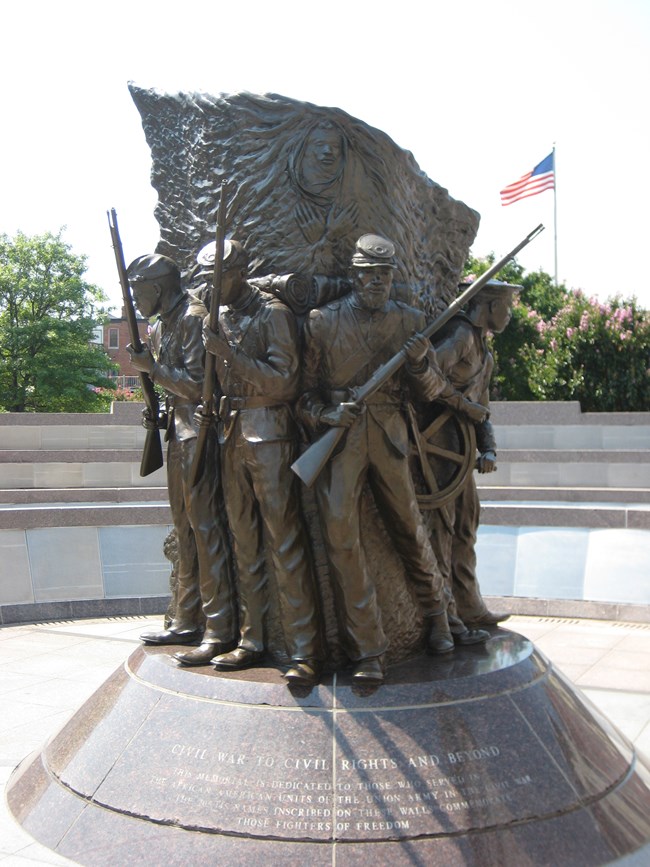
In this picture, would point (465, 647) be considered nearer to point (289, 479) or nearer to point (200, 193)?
point (289, 479)

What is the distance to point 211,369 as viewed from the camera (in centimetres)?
459

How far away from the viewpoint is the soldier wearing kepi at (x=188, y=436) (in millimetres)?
4871

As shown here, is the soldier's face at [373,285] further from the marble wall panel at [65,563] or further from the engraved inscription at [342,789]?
the marble wall panel at [65,563]

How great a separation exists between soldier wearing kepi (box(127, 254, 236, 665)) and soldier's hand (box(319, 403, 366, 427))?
2.42 feet

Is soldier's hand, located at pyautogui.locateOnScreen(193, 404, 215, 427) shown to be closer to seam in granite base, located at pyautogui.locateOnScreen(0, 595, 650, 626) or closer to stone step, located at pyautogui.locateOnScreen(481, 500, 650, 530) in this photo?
seam in granite base, located at pyautogui.locateOnScreen(0, 595, 650, 626)

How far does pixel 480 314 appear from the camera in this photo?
5.34 meters

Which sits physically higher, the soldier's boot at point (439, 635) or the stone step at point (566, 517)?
the soldier's boot at point (439, 635)

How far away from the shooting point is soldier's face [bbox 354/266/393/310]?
4543 mm

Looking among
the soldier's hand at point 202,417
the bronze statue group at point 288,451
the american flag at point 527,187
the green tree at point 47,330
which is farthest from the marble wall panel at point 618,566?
the green tree at point 47,330

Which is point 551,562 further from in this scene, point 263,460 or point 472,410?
point 263,460

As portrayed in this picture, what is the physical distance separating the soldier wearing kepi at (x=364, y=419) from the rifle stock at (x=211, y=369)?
1.47ft

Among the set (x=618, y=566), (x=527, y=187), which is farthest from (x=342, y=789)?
(x=527, y=187)

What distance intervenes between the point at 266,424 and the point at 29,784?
2078mm


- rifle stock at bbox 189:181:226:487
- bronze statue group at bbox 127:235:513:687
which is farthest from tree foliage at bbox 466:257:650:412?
rifle stock at bbox 189:181:226:487
